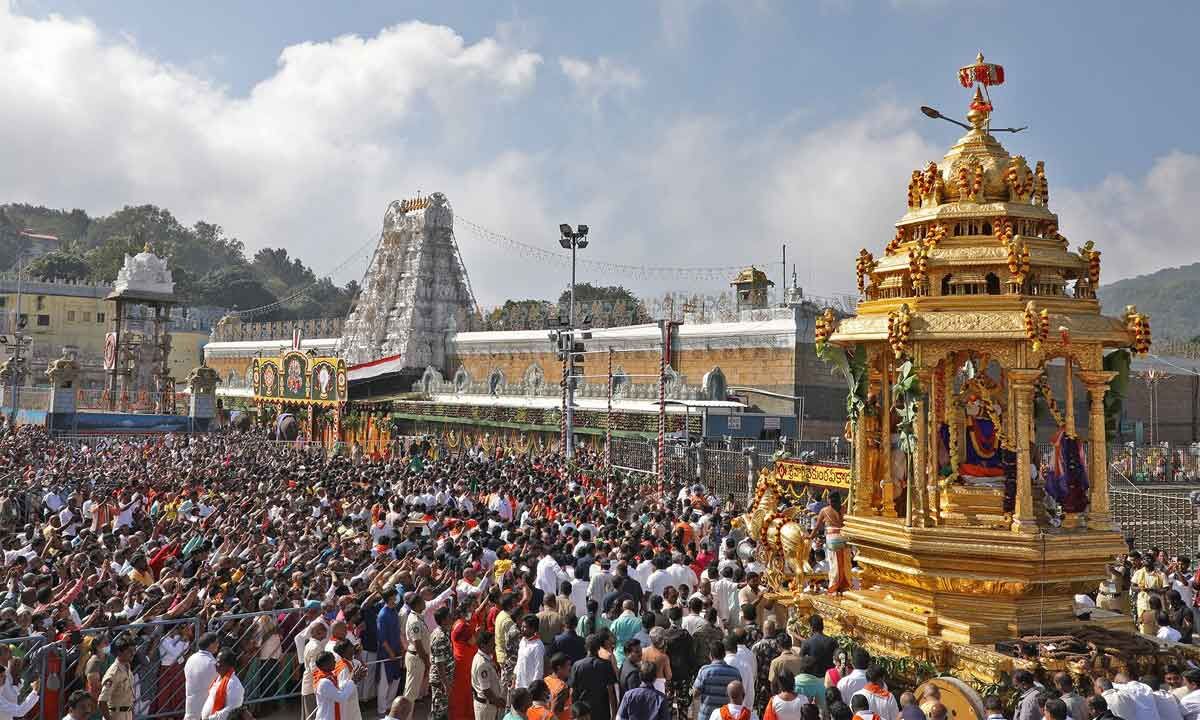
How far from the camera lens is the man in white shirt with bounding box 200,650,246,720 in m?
7.18

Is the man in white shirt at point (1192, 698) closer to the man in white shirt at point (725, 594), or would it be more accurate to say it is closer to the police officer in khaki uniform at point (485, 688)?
the man in white shirt at point (725, 594)

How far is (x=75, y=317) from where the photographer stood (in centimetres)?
7644

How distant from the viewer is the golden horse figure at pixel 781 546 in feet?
35.2

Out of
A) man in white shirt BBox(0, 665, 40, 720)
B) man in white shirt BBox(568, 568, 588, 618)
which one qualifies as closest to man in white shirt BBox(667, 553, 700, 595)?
man in white shirt BBox(568, 568, 588, 618)

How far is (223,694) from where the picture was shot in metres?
7.22

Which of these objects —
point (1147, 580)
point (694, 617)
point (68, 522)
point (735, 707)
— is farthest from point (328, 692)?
point (1147, 580)

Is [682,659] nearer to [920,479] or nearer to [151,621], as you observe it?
[920,479]

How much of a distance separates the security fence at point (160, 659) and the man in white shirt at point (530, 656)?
2.37 metres

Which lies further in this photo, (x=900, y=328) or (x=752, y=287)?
(x=752, y=287)

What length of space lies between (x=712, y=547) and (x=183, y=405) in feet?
154

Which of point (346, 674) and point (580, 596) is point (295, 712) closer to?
point (346, 674)

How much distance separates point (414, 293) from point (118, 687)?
4933 centimetres

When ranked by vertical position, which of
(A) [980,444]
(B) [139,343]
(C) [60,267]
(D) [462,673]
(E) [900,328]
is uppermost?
(C) [60,267]

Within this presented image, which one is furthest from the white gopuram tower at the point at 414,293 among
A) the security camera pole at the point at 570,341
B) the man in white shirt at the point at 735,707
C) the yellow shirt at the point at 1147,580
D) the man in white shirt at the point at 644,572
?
the man in white shirt at the point at 735,707
